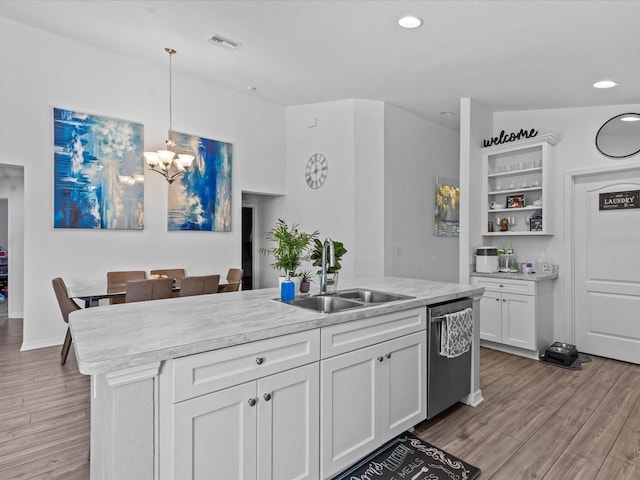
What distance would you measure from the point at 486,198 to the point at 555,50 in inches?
71.0

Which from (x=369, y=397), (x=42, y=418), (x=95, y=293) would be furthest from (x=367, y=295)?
(x=95, y=293)

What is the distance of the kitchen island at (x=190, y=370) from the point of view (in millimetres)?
1252

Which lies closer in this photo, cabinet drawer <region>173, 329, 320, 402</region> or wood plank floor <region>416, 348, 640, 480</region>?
cabinet drawer <region>173, 329, 320, 402</region>

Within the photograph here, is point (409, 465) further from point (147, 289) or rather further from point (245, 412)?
point (147, 289)

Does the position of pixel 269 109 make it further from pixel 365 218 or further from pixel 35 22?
pixel 35 22

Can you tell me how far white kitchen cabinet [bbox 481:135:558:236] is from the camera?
4.22 meters

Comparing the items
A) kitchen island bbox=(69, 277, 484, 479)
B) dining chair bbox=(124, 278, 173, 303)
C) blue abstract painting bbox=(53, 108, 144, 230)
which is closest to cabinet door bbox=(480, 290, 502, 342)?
kitchen island bbox=(69, 277, 484, 479)

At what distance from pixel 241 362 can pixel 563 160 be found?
4.42 meters

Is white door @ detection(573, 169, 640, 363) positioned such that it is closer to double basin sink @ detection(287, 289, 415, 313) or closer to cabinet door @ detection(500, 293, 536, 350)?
cabinet door @ detection(500, 293, 536, 350)

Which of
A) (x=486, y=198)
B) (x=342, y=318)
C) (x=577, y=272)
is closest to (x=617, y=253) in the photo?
(x=577, y=272)

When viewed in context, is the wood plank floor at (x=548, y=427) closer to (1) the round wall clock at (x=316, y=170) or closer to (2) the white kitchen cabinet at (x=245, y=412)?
(2) the white kitchen cabinet at (x=245, y=412)

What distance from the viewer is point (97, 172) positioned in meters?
4.43

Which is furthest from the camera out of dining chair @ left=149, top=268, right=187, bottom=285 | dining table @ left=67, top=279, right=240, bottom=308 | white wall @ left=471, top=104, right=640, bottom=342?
dining chair @ left=149, top=268, right=187, bottom=285

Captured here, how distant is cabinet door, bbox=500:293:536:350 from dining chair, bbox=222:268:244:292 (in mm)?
3076
